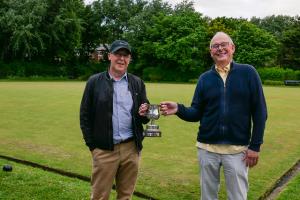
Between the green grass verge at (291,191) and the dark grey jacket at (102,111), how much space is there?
9.46 ft

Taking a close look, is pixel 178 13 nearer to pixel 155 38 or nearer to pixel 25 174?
pixel 155 38

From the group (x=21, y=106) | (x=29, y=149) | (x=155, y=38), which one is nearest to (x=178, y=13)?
(x=155, y=38)

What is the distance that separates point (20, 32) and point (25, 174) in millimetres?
40301

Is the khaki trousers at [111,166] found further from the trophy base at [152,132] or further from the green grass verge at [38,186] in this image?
the green grass verge at [38,186]

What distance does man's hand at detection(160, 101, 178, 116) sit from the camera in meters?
4.75

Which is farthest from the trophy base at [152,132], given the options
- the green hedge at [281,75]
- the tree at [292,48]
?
the tree at [292,48]


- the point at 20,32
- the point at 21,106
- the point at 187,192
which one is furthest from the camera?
the point at 20,32

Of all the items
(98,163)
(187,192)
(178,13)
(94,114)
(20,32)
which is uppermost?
(178,13)

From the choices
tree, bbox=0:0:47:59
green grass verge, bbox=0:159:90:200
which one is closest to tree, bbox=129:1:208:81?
tree, bbox=0:0:47:59

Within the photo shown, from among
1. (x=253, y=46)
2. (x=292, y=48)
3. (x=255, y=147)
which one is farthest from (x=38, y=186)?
(x=292, y=48)

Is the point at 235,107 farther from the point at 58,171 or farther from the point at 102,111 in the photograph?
the point at 58,171

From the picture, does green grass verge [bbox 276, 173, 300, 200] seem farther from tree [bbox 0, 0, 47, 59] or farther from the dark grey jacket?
tree [bbox 0, 0, 47, 59]

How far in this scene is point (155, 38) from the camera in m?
53.4

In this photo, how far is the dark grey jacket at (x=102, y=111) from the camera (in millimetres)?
4531
